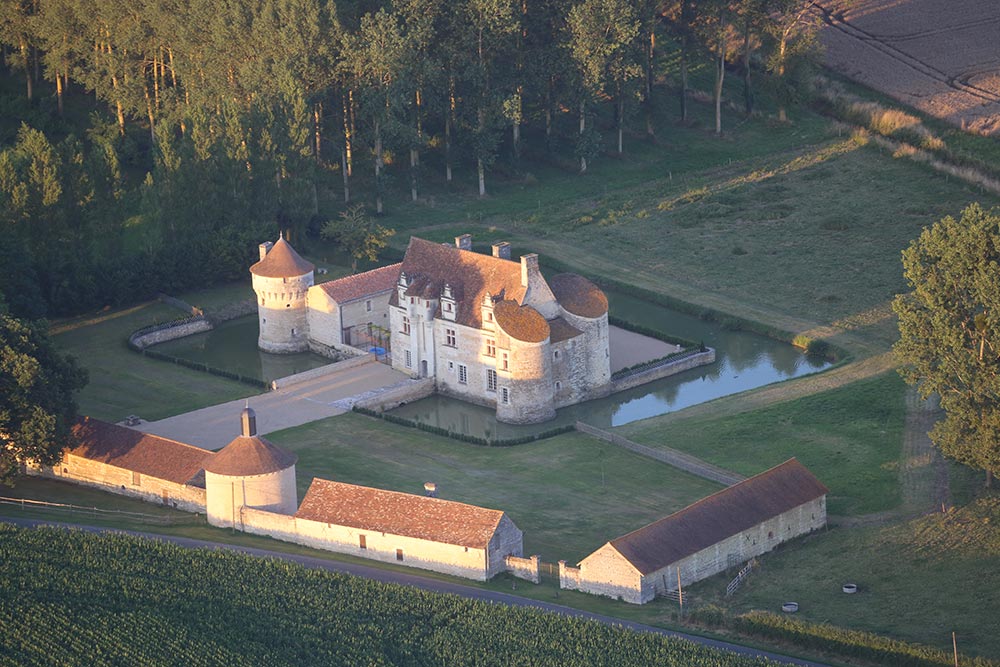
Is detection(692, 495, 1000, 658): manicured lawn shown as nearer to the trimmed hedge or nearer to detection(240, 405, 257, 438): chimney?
the trimmed hedge

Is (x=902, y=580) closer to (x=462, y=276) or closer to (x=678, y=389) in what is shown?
(x=678, y=389)

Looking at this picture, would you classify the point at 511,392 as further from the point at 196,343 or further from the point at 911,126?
→ the point at 911,126

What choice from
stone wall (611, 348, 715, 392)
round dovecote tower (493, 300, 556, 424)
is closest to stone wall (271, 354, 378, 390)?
round dovecote tower (493, 300, 556, 424)

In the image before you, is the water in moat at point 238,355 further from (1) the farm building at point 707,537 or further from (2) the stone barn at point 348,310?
(1) the farm building at point 707,537

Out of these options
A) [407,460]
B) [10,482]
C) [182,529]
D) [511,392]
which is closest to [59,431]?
[10,482]

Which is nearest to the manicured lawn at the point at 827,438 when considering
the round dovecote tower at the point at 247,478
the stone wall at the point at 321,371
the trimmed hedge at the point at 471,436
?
the trimmed hedge at the point at 471,436

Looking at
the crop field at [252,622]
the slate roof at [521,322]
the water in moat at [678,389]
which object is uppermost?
the slate roof at [521,322]
